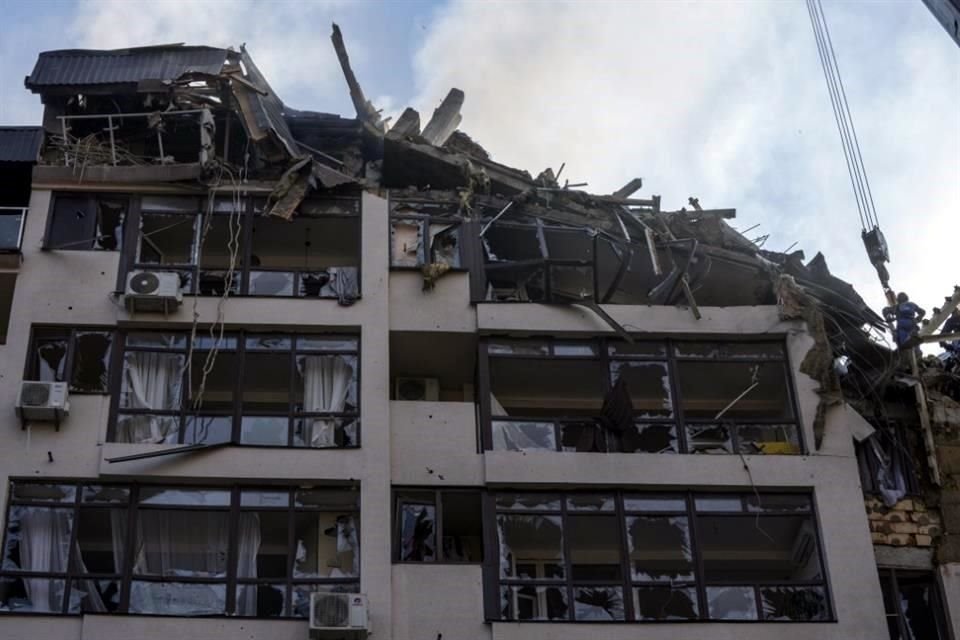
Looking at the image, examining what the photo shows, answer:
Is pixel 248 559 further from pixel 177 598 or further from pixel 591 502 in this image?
pixel 591 502

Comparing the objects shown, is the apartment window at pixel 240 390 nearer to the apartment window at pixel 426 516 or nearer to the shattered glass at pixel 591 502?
the apartment window at pixel 426 516

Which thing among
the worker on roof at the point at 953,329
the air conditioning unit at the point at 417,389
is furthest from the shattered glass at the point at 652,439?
the worker on roof at the point at 953,329

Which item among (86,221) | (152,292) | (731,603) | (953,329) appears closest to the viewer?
(731,603)

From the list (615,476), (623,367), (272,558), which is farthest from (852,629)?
(272,558)

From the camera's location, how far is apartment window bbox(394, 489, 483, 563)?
21469mm

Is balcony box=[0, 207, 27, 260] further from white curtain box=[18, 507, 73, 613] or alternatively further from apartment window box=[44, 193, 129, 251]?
white curtain box=[18, 507, 73, 613]

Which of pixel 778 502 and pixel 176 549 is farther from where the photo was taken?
pixel 778 502

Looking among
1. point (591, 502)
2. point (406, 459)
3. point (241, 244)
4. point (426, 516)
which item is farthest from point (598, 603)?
point (241, 244)

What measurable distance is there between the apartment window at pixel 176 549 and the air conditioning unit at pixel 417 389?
329cm

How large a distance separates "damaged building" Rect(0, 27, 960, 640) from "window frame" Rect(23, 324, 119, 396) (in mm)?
66

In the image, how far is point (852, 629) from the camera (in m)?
20.8

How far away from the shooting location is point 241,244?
2411cm

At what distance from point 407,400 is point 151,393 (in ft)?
15.6

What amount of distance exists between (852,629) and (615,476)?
181 inches
